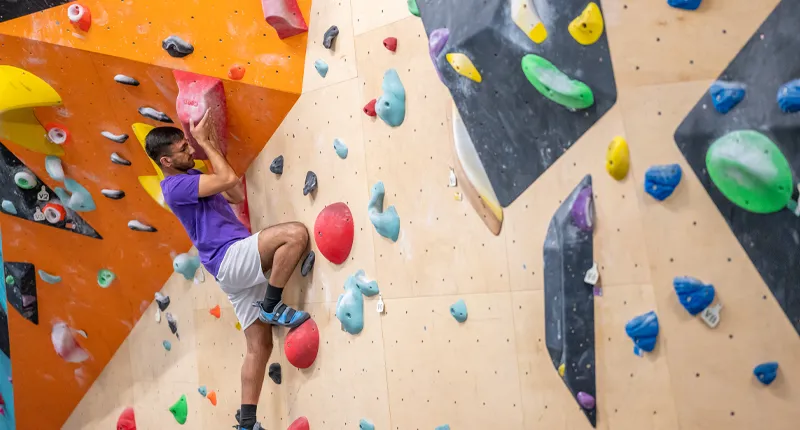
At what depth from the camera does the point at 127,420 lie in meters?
4.41

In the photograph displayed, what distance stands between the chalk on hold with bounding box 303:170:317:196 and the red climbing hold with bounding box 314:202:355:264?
4.3 inches

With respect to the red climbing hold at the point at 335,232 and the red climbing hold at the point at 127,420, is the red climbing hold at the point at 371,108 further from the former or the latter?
the red climbing hold at the point at 127,420

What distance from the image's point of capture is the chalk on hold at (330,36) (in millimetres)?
3076

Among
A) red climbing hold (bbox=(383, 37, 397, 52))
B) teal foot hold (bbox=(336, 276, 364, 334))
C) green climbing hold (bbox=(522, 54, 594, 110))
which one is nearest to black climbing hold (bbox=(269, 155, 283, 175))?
teal foot hold (bbox=(336, 276, 364, 334))

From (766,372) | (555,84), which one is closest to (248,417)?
(555,84)

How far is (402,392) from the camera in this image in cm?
292

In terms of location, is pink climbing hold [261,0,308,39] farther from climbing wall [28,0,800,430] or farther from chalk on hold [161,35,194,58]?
chalk on hold [161,35,194,58]

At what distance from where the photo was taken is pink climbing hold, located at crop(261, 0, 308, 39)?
311 centimetres

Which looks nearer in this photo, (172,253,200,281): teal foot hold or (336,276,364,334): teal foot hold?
(336,276,364,334): teal foot hold

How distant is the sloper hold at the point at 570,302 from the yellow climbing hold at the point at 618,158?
9cm

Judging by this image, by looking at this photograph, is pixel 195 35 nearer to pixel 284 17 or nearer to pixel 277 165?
pixel 284 17

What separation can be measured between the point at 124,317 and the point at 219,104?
1608mm

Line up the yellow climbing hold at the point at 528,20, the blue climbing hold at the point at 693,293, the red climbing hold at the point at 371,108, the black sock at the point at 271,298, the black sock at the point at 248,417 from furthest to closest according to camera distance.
A: the black sock at the point at 248,417
the black sock at the point at 271,298
the red climbing hold at the point at 371,108
the yellow climbing hold at the point at 528,20
the blue climbing hold at the point at 693,293

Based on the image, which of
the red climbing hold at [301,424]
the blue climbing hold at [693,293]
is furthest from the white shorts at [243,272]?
the blue climbing hold at [693,293]
